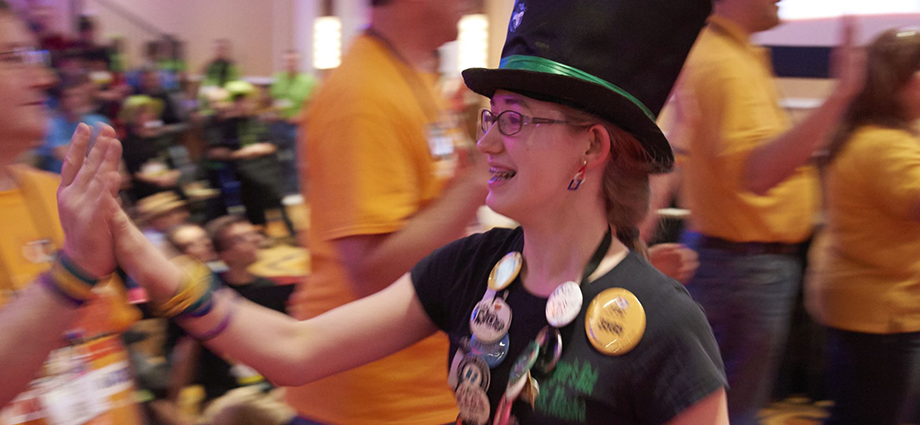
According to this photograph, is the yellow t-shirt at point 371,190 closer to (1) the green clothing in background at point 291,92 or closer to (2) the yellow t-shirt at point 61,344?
(2) the yellow t-shirt at point 61,344

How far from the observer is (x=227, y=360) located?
4391 millimetres

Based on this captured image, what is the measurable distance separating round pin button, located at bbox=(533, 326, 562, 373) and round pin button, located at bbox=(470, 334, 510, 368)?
7 centimetres

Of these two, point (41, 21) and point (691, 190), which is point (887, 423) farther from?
point (41, 21)

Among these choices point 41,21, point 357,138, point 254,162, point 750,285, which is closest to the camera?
point 357,138

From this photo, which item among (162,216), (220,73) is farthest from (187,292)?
(220,73)

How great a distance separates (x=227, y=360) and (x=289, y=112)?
654 cm

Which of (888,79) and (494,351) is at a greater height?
(888,79)

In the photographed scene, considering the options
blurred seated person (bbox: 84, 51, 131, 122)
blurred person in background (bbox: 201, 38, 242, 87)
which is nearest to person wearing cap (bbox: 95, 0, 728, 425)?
blurred seated person (bbox: 84, 51, 131, 122)

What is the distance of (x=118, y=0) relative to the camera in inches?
675

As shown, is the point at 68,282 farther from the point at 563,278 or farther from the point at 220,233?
the point at 220,233

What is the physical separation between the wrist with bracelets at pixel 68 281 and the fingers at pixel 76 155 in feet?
0.45

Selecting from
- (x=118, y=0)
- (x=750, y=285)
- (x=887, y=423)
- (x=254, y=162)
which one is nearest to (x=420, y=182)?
(x=750, y=285)

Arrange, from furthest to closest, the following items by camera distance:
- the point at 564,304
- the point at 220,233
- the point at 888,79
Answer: the point at 220,233 → the point at 888,79 → the point at 564,304

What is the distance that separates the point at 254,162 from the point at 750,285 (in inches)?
257
